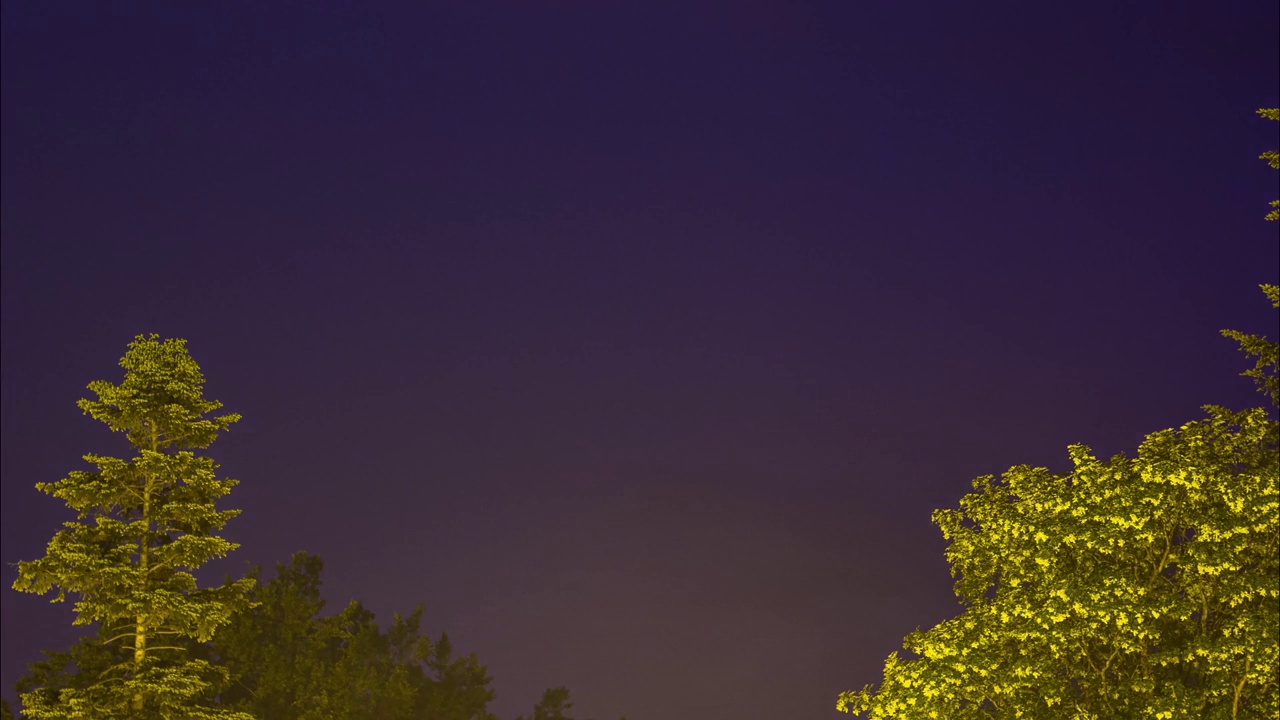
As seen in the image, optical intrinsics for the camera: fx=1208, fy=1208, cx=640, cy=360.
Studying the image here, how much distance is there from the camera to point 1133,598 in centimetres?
2586

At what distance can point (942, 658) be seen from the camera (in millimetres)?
28406

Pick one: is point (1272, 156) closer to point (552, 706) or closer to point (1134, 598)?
point (1134, 598)

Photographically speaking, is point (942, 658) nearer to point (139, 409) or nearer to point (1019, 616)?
point (1019, 616)

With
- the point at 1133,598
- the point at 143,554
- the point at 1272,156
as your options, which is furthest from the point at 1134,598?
the point at 143,554

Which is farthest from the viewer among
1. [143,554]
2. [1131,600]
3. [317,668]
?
[317,668]

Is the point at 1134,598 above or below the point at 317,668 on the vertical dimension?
below

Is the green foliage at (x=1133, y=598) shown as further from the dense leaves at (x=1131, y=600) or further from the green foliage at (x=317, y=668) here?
the green foliage at (x=317, y=668)

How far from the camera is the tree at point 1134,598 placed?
2544 cm

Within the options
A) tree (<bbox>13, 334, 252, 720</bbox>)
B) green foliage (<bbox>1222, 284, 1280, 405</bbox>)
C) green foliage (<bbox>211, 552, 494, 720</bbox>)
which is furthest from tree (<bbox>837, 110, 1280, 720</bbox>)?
green foliage (<bbox>211, 552, 494, 720</bbox>)

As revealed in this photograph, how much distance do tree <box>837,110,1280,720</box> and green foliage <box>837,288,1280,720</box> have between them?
0.12ft

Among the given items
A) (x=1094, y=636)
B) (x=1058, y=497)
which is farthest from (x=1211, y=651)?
(x=1058, y=497)

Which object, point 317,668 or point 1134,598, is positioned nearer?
point 1134,598

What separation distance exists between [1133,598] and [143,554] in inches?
933

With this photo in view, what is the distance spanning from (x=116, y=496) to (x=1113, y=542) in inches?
950
